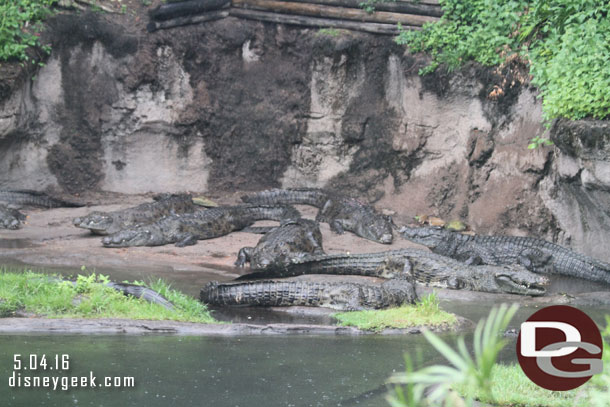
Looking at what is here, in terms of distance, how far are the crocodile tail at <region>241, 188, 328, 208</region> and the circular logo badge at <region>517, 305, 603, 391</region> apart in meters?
8.91

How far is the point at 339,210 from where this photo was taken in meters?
12.1

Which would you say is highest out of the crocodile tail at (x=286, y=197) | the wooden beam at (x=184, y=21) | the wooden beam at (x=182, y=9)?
the wooden beam at (x=182, y=9)

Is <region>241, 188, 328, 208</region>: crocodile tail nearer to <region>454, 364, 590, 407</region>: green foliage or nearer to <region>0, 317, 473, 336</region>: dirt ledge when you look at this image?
<region>0, 317, 473, 336</region>: dirt ledge

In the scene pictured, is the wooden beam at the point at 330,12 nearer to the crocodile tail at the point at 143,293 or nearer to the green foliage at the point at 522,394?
the crocodile tail at the point at 143,293

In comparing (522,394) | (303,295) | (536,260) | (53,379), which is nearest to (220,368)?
(53,379)

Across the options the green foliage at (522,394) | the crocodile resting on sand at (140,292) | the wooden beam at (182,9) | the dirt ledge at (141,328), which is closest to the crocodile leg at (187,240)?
the crocodile resting on sand at (140,292)

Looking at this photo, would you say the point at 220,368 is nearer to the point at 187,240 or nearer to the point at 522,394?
the point at 522,394

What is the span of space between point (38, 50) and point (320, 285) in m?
8.42

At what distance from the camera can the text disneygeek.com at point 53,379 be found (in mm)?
4089

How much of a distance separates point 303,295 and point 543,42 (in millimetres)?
5867

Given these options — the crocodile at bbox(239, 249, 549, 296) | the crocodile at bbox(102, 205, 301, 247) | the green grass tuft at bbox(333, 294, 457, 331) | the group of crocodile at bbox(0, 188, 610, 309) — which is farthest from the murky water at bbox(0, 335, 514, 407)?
the crocodile at bbox(102, 205, 301, 247)

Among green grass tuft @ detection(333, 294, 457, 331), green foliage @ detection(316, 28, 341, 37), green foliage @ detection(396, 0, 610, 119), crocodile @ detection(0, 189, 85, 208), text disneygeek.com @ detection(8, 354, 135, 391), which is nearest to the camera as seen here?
text disneygeek.com @ detection(8, 354, 135, 391)

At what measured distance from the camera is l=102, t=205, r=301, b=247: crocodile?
10.2 meters

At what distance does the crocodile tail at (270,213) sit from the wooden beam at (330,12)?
3.91m
